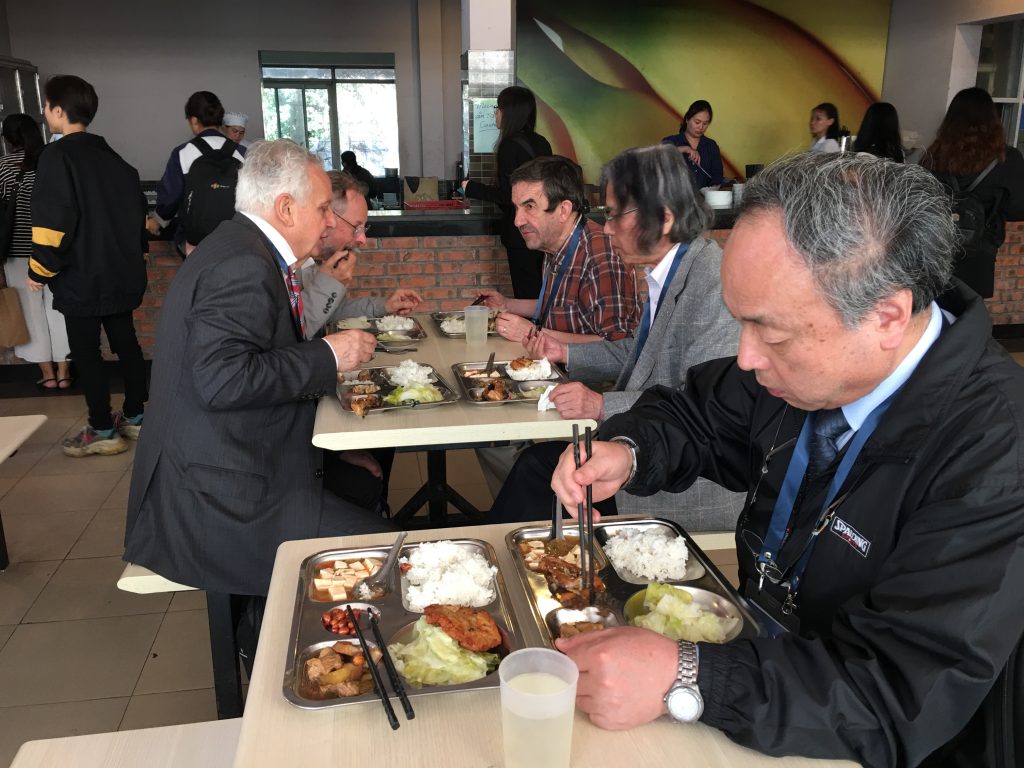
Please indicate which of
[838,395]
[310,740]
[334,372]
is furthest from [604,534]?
[334,372]

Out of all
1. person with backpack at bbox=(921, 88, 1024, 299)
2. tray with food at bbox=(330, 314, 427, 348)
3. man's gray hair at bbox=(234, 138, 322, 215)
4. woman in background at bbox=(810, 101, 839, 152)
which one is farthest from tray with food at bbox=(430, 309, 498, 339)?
woman in background at bbox=(810, 101, 839, 152)

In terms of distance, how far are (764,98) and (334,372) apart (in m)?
8.46

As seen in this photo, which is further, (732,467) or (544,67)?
(544,67)

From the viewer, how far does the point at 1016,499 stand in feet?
3.19

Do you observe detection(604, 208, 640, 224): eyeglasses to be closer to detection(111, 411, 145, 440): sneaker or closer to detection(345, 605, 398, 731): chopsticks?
detection(345, 605, 398, 731): chopsticks

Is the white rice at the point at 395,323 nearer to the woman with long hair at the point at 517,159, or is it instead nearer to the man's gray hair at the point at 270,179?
the man's gray hair at the point at 270,179

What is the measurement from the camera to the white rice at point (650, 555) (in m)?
1.35

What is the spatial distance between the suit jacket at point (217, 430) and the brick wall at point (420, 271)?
3.01 m

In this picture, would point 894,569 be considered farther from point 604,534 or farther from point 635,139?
point 635,139

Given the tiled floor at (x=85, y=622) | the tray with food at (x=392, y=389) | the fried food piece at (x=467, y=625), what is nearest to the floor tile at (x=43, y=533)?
the tiled floor at (x=85, y=622)

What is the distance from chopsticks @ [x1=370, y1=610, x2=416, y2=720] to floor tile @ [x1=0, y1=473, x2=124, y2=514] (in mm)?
2833

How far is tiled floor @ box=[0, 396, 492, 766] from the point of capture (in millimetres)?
2277

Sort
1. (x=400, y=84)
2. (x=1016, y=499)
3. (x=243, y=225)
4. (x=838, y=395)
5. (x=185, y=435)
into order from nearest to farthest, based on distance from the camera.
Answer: (x=1016, y=499) < (x=838, y=395) < (x=185, y=435) < (x=243, y=225) < (x=400, y=84)

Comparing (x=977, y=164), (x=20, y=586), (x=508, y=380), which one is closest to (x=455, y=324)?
(x=508, y=380)
